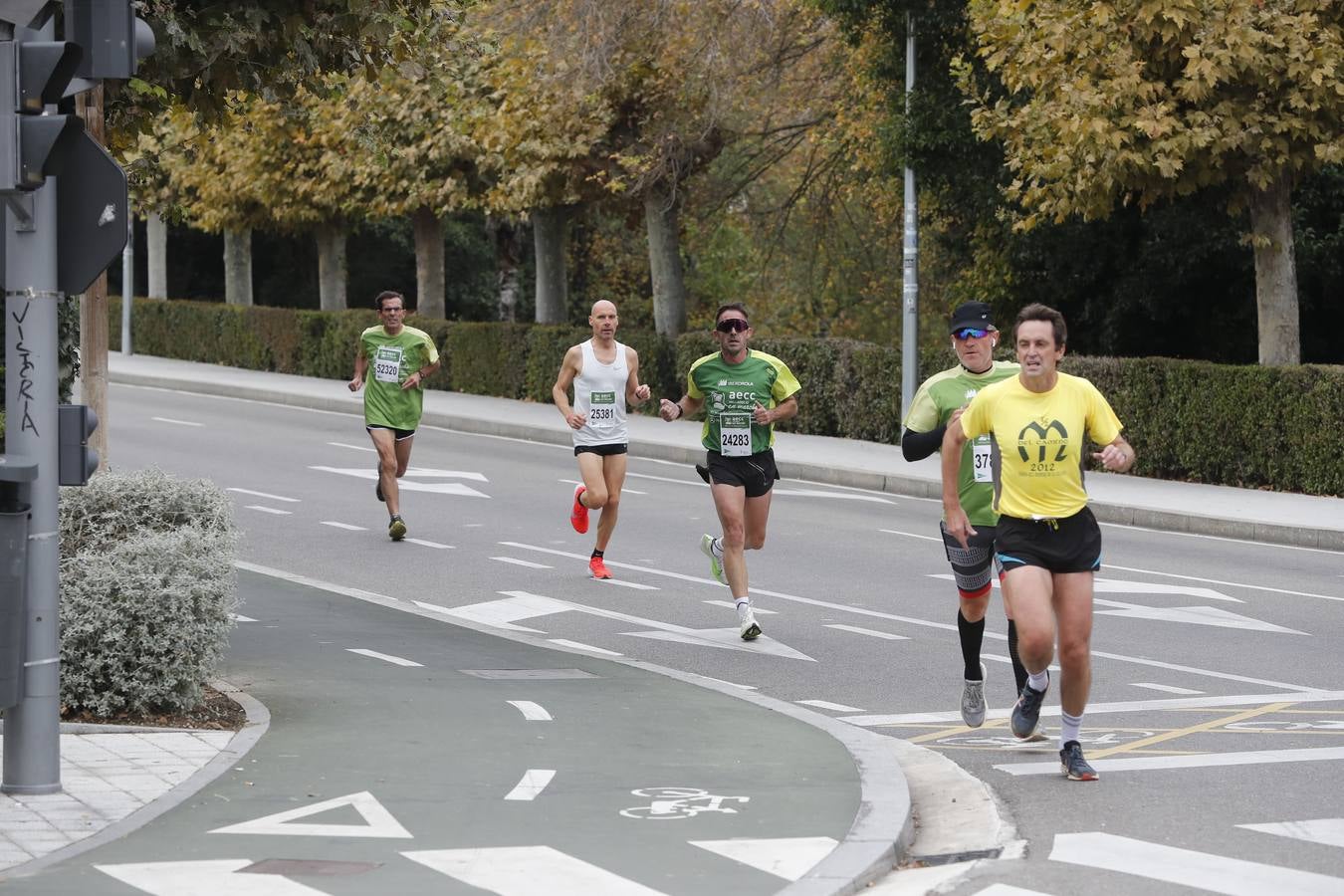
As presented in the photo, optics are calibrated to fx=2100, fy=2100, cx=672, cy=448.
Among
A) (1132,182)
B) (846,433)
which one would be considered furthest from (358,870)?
(846,433)

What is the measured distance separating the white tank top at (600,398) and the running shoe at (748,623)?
268 cm

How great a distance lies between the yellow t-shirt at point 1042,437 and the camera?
26.8 ft

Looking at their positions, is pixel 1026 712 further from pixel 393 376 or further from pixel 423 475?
pixel 423 475

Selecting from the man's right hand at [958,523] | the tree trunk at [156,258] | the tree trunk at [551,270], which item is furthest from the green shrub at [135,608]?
the tree trunk at [156,258]

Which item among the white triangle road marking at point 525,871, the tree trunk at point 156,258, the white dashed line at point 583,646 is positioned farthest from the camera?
the tree trunk at point 156,258

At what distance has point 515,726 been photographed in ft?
29.3

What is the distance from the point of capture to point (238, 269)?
46625mm

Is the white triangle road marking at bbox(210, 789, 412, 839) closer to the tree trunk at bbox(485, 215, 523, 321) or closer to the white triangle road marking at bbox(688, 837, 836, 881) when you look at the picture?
the white triangle road marking at bbox(688, 837, 836, 881)

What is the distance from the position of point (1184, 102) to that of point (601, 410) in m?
9.32

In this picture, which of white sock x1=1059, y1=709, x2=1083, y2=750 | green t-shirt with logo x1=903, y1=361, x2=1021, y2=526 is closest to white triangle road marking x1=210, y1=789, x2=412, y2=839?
white sock x1=1059, y1=709, x2=1083, y2=750

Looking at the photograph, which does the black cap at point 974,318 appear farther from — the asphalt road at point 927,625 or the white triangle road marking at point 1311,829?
the white triangle road marking at point 1311,829

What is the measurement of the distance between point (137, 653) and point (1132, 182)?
14.8 meters

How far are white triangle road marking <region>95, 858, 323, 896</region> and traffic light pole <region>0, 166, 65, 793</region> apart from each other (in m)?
1.11

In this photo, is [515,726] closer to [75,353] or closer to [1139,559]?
[75,353]
